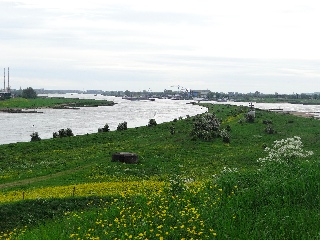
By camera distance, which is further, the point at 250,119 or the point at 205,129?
the point at 250,119

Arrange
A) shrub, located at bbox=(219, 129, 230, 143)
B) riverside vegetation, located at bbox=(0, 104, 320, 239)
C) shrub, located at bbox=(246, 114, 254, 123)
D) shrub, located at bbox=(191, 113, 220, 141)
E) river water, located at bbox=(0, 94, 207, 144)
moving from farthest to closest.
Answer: river water, located at bbox=(0, 94, 207, 144)
shrub, located at bbox=(246, 114, 254, 123)
shrub, located at bbox=(191, 113, 220, 141)
shrub, located at bbox=(219, 129, 230, 143)
riverside vegetation, located at bbox=(0, 104, 320, 239)

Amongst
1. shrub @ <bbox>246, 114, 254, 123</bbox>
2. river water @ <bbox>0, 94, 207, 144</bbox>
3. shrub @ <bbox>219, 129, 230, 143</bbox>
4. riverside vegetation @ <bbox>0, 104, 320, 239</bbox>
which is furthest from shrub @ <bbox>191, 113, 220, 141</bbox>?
river water @ <bbox>0, 94, 207, 144</bbox>

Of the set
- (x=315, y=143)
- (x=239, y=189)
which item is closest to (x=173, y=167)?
(x=239, y=189)

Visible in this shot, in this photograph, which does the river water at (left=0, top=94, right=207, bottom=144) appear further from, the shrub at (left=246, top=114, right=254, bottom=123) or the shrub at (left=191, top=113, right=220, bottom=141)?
the shrub at (left=191, top=113, right=220, bottom=141)

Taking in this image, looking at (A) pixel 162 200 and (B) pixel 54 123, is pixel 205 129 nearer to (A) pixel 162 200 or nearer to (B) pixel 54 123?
(A) pixel 162 200

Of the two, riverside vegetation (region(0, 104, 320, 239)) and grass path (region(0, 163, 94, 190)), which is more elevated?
riverside vegetation (region(0, 104, 320, 239))

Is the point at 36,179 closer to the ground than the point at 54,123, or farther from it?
farther from it

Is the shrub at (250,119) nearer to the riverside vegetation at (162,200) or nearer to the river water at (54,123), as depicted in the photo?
the river water at (54,123)

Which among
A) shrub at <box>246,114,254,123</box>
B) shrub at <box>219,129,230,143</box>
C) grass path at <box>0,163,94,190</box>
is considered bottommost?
grass path at <box>0,163,94,190</box>

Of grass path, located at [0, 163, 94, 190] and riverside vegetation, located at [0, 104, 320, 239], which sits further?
grass path, located at [0, 163, 94, 190]

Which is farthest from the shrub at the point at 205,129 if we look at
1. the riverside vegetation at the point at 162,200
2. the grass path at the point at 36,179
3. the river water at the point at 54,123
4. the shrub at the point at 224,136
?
the river water at the point at 54,123

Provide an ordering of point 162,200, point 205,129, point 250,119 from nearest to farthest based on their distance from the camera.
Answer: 1. point 162,200
2. point 205,129
3. point 250,119

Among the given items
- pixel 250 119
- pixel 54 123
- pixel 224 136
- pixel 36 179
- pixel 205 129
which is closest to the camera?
pixel 36 179

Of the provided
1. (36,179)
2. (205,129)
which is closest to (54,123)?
(205,129)
